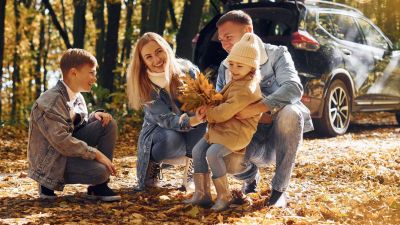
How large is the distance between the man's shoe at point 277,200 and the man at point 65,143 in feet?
3.91

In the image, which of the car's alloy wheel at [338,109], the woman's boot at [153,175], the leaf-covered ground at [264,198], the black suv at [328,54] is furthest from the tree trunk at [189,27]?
the woman's boot at [153,175]

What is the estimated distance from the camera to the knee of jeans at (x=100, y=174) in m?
5.08

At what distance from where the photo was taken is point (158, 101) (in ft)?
17.9

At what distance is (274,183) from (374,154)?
10.9 ft

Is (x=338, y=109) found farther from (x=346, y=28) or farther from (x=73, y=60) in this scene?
(x=73, y=60)

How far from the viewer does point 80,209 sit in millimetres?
4906

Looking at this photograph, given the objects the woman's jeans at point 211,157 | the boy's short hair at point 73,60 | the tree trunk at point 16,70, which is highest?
the boy's short hair at point 73,60

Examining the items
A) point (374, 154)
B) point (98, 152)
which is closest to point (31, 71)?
point (374, 154)

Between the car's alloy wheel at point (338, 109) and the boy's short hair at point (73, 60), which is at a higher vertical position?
the boy's short hair at point (73, 60)

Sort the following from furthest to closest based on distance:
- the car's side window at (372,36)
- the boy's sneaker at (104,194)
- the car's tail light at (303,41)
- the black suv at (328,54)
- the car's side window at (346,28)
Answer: the car's side window at (372,36) → the car's side window at (346,28) → the black suv at (328,54) → the car's tail light at (303,41) → the boy's sneaker at (104,194)

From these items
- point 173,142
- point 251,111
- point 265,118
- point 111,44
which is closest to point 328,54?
point 173,142

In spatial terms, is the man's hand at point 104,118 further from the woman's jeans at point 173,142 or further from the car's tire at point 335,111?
the car's tire at point 335,111

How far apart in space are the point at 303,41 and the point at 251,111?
15.7 feet

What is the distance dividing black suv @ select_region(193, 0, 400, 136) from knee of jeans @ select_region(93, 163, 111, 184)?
4701mm
